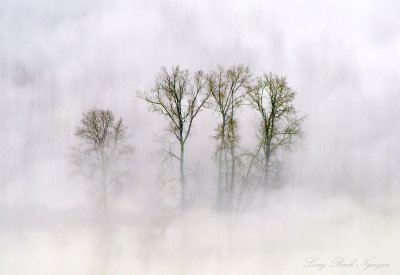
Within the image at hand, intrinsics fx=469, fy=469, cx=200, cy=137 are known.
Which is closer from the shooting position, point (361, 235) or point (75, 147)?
point (361, 235)

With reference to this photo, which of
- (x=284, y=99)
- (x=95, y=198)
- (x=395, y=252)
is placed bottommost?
(x=395, y=252)

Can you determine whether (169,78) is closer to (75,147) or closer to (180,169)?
→ (180,169)

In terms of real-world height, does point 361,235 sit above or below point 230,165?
below

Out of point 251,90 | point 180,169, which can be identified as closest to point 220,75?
point 251,90

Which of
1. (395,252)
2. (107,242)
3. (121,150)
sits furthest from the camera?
(121,150)

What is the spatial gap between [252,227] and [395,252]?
674 cm

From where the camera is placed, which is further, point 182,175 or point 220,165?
point 220,165

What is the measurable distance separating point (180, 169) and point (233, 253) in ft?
16.2

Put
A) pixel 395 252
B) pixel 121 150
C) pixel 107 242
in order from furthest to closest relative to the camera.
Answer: pixel 121 150
pixel 107 242
pixel 395 252

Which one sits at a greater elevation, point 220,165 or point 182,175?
point 220,165

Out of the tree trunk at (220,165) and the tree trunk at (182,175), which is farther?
the tree trunk at (220,165)

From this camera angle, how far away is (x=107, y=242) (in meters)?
23.7

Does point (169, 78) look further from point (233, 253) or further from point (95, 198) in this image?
point (233, 253)

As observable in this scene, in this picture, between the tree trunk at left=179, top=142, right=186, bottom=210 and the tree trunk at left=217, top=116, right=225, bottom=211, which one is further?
the tree trunk at left=217, top=116, right=225, bottom=211
